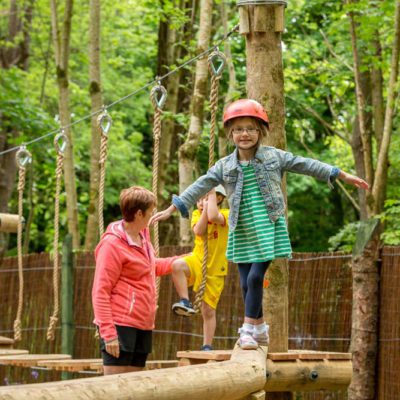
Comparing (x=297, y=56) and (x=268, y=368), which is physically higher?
(x=297, y=56)

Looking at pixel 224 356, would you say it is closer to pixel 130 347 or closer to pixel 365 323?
pixel 130 347

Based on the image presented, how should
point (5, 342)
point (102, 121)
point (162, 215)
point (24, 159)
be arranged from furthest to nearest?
point (5, 342)
point (24, 159)
point (102, 121)
point (162, 215)

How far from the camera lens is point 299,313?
9.23 meters

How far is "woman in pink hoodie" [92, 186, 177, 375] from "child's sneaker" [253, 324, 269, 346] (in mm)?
573

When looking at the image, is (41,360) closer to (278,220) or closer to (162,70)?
(278,220)

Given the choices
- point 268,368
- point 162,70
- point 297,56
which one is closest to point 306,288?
point 268,368

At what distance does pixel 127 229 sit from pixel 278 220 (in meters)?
0.81

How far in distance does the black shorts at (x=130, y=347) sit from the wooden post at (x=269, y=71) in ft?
2.85

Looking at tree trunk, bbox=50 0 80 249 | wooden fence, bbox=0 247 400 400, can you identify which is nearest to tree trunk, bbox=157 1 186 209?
tree trunk, bbox=50 0 80 249

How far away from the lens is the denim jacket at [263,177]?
5.75m

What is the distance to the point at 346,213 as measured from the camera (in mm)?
25672

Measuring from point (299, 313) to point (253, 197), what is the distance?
3615mm

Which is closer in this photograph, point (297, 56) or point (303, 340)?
point (303, 340)

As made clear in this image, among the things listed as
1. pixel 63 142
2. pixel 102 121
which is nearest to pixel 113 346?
pixel 102 121
